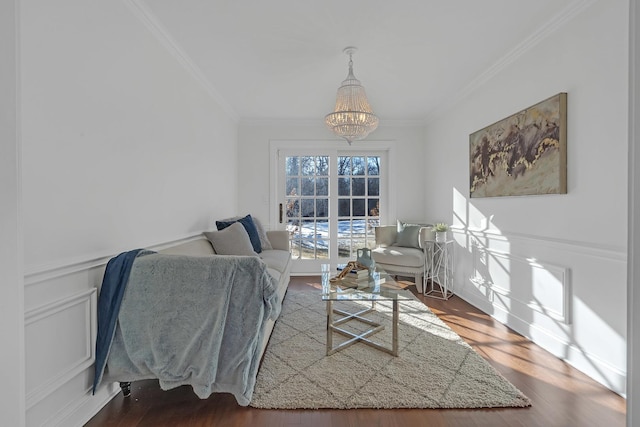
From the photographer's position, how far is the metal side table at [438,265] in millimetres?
3857

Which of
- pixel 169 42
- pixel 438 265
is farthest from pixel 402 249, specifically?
pixel 169 42

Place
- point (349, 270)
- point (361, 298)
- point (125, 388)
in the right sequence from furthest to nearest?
point (349, 270) → point (361, 298) → point (125, 388)

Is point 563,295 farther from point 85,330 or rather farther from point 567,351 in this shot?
point 85,330

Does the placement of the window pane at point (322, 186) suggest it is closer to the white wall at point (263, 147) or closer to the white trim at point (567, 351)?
the white wall at point (263, 147)

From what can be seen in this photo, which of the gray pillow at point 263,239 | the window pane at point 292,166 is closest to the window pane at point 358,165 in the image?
the window pane at point 292,166

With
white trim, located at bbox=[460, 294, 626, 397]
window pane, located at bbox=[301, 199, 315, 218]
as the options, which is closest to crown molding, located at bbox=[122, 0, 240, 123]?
window pane, located at bbox=[301, 199, 315, 218]

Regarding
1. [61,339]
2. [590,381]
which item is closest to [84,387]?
[61,339]

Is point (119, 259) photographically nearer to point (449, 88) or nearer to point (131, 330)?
point (131, 330)

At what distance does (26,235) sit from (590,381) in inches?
124

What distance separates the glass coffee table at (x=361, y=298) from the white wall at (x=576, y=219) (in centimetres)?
105

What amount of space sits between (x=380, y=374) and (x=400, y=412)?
34 cm

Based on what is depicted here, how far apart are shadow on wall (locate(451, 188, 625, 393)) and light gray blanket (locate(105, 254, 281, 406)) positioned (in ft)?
6.79

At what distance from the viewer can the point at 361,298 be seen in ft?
7.39

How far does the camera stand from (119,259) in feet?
5.57
